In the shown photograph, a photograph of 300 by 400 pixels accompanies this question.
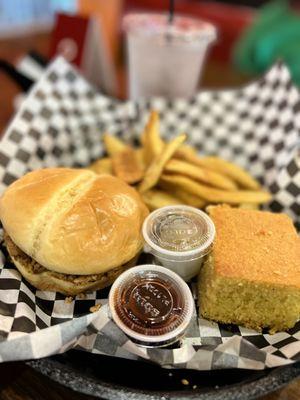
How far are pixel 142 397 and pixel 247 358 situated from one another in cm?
37

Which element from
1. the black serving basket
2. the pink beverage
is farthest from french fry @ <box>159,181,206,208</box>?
the pink beverage

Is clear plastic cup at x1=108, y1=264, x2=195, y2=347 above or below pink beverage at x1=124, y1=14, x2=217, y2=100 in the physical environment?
below

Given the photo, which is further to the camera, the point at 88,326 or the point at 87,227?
the point at 87,227

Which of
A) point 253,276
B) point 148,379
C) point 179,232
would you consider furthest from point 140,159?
point 148,379

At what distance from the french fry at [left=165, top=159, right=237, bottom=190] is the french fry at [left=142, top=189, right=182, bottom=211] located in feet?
0.40

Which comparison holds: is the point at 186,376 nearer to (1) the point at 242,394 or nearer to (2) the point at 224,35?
(1) the point at 242,394

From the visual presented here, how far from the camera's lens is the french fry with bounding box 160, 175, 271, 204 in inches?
73.7

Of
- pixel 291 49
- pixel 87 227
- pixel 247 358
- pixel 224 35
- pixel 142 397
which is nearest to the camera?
pixel 142 397

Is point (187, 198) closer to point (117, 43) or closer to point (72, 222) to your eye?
point (72, 222)

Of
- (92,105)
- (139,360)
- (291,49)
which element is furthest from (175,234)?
(291,49)

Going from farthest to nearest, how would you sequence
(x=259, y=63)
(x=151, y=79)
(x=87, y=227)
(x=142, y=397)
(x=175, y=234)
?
(x=259, y=63) < (x=151, y=79) < (x=175, y=234) < (x=87, y=227) < (x=142, y=397)

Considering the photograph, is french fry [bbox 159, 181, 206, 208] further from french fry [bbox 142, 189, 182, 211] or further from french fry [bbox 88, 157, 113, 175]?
french fry [bbox 88, 157, 113, 175]

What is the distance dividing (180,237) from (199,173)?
45 centimetres

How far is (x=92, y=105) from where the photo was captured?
2.55m
